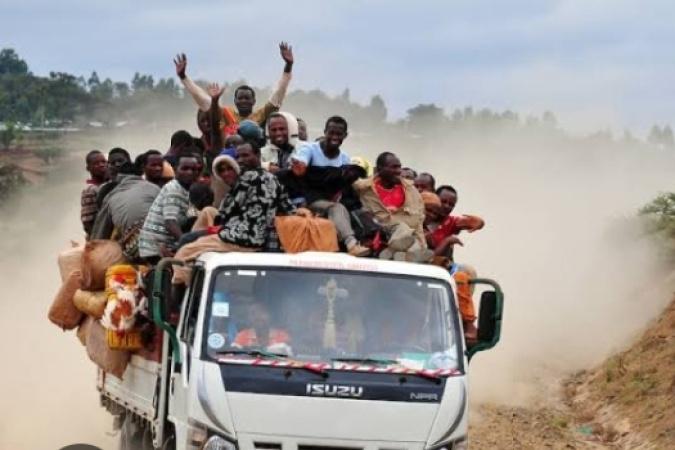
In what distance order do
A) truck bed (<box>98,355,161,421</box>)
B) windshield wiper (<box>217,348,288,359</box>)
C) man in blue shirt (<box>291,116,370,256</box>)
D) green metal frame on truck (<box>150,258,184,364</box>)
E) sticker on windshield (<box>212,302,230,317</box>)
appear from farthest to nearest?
man in blue shirt (<box>291,116,370,256</box>)
truck bed (<box>98,355,161,421</box>)
green metal frame on truck (<box>150,258,184,364</box>)
sticker on windshield (<box>212,302,230,317</box>)
windshield wiper (<box>217,348,288,359</box>)

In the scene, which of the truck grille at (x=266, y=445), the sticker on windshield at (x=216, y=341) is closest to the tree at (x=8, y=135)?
the sticker on windshield at (x=216, y=341)

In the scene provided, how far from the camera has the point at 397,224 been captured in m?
11.3

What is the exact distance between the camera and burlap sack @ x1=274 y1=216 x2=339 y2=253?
1035 centimetres

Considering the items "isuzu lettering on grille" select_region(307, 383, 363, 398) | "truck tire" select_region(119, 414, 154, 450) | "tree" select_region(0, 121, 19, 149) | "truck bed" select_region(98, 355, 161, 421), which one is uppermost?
"isuzu lettering on grille" select_region(307, 383, 363, 398)

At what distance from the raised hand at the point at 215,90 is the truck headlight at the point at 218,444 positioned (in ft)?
18.5

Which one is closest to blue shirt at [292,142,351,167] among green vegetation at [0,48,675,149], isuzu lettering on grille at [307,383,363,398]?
isuzu lettering on grille at [307,383,363,398]

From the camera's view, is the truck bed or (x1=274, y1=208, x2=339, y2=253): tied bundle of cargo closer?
(x1=274, y1=208, x2=339, y2=253): tied bundle of cargo

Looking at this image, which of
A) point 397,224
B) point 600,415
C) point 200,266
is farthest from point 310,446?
point 600,415

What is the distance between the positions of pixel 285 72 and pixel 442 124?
49.4 meters

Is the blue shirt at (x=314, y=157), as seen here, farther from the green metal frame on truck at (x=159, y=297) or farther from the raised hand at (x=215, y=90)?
the raised hand at (x=215, y=90)

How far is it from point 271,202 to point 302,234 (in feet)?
1.32

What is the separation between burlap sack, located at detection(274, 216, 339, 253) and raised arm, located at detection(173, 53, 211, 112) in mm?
4231

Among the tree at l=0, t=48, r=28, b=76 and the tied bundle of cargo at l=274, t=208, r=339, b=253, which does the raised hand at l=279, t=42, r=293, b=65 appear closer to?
the tied bundle of cargo at l=274, t=208, r=339, b=253

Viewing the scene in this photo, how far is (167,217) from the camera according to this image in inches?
456
